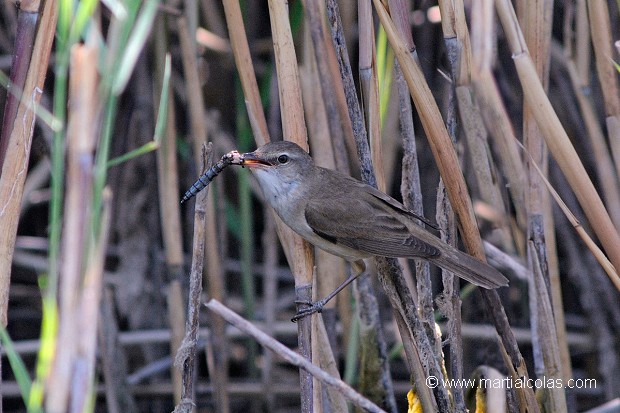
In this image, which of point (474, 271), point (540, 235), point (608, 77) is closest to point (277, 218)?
point (474, 271)

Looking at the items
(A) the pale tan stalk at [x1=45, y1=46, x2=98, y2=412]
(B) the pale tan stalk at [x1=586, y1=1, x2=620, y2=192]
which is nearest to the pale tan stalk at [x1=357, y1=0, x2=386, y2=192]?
(B) the pale tan stalk at [x1=586, y1=1, x2=620, y2=192]

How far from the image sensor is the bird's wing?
2723 mm

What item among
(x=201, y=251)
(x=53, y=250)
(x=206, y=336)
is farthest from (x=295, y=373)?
(x=53, y=250)

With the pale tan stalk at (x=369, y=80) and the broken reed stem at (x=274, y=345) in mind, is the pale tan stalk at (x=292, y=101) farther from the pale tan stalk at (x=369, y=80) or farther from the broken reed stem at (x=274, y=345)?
the broken reed stem at (x=274, y=345)

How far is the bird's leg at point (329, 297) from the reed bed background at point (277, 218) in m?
0.03

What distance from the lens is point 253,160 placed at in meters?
2.68

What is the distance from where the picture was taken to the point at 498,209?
2818mm

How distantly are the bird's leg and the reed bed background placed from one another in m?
0.03

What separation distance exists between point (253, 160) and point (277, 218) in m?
0.25

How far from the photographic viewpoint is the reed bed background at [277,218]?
1.65m

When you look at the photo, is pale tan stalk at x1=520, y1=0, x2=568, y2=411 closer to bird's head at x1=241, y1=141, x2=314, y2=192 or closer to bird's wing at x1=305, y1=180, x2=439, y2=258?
bird's wing at x1=305, y1=180, x2=439, y2=258

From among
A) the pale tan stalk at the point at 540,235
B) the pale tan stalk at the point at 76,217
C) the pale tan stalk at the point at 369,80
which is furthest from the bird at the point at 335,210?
the pale tan stalk at the point at 76,217

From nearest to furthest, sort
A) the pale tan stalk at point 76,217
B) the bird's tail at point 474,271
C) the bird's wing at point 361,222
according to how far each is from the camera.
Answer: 1. the pale tan stalk at point 76,217
2. the bird's tail at point 474,271
3. the bird's wing at point 361,222

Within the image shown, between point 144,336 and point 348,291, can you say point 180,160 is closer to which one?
point 144,336
